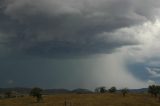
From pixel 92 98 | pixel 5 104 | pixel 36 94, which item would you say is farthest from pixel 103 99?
pixel 5 104

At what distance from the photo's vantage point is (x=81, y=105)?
137m

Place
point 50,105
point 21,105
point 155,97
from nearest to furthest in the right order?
point 50,105 < point 21,105 < point 155,97

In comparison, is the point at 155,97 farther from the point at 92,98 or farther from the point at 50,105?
the point at 50,105

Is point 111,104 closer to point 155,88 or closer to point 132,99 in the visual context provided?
point 132,99

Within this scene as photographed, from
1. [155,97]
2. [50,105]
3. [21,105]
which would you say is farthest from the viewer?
[155,97]

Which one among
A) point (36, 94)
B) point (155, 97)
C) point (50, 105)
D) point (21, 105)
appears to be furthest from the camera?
point (155, 97)

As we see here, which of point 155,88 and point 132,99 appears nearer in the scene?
point 132,99

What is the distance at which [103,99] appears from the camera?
534 ft

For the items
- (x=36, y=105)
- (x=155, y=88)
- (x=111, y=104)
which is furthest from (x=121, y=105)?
(x=155, y=88)

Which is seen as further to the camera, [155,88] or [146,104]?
[155,88]

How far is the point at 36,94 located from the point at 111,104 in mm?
39468

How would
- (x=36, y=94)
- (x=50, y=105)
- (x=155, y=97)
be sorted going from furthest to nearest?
(x=155, y=97) → (x=36, y=94) → (x=50, y=105)

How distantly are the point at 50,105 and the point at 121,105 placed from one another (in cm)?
3221

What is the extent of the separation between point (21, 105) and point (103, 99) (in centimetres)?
4212
